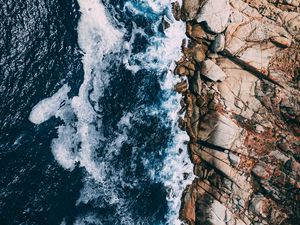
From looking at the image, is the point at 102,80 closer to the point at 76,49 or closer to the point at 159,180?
the point at 76,49

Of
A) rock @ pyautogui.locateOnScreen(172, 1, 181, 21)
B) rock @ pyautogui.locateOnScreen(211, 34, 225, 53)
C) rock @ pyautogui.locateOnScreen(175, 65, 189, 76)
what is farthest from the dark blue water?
rock @ pyautogui.locateOnScreen(211, 34, 225, 53)

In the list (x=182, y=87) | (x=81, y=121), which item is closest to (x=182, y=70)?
(x=182, y=87)

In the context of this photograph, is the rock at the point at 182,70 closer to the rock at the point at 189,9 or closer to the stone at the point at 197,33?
the stone at the point at 197,33

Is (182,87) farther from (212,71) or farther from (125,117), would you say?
(125,117)

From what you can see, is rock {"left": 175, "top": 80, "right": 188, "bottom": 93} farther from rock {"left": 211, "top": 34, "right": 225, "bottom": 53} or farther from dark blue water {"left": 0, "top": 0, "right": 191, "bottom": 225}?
rock {"left": 211, "top": 34, "right": 225, "bottom": 53}

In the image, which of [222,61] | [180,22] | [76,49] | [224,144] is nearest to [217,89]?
[222,61]

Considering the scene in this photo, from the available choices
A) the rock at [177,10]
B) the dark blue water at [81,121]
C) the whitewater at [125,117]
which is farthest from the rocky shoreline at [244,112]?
the dark blue water at [81,121]
